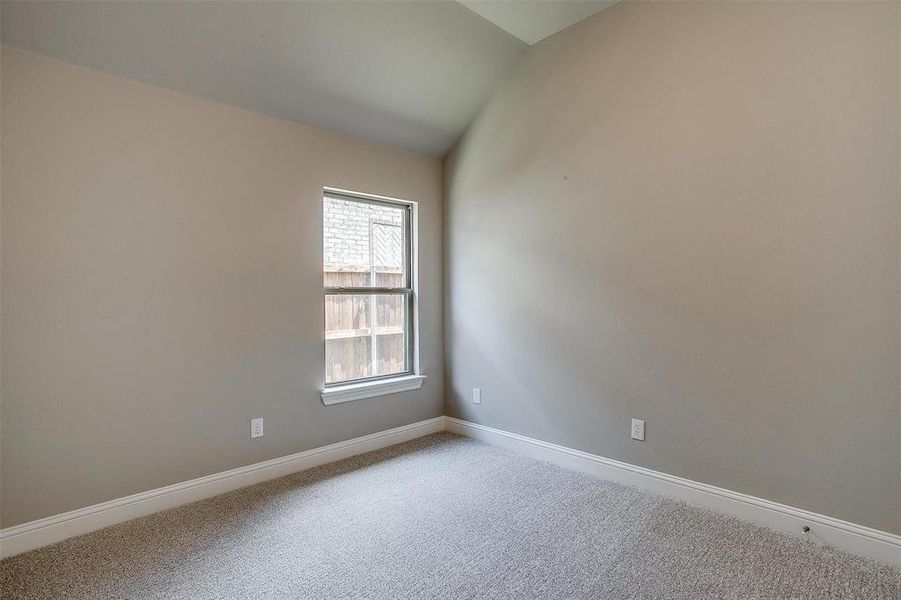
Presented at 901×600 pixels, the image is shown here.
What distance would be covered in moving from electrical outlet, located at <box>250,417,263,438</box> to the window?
43 centimetres

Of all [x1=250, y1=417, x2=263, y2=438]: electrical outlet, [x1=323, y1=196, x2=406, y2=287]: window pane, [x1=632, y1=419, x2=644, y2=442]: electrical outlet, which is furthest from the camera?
[x1=323, y1=196, x2=406, y2=287]: window pane

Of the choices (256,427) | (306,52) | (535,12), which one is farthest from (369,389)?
(535,12)

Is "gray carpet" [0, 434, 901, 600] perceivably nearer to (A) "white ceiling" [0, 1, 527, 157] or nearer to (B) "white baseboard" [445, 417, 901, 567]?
(B) "white baseboard" [445, 417, 901, 567]

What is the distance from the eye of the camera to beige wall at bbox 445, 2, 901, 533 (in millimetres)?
1962

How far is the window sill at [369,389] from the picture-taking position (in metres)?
3.15

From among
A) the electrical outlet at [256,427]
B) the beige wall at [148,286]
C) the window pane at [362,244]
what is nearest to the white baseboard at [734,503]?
the beige wall at [148,286]

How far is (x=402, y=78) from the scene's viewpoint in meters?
3.00

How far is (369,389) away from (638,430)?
1.81 metres

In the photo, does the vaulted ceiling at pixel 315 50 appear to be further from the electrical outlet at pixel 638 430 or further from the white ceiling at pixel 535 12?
the electrical outlet at pixel 638 430

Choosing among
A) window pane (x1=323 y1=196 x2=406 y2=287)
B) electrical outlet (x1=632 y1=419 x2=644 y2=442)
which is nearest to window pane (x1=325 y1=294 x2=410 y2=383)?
window pane (x1=323 y1=196 x2=406 y2=287)

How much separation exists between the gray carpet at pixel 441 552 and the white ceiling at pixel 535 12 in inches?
112

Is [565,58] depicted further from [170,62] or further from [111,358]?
[111,358]

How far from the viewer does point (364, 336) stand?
136 inches

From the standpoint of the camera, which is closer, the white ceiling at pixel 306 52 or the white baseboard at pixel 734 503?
the white baseboard at pixel 734 503
